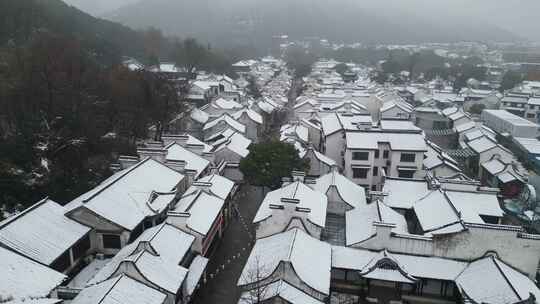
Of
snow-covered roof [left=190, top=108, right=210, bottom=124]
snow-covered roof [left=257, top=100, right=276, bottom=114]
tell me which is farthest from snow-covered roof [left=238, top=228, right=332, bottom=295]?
snow-covered roof [left=257, top=100, right=276, bottom=114]

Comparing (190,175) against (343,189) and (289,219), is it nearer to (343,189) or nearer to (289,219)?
(289,219)

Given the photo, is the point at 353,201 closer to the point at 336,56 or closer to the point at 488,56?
the point at 336,56

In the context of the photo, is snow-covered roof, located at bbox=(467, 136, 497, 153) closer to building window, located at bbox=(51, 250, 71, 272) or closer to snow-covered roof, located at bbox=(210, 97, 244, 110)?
snow-covered roof, located at bbox=(210, 97, 244, 110)

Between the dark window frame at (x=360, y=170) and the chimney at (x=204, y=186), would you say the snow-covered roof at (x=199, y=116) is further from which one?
the chimney at (x=204, y=186)

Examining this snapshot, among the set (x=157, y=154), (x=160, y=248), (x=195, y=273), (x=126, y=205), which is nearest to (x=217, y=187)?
(x=157, y=154)

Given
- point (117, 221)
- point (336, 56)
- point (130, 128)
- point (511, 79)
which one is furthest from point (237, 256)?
point (336, 56)
